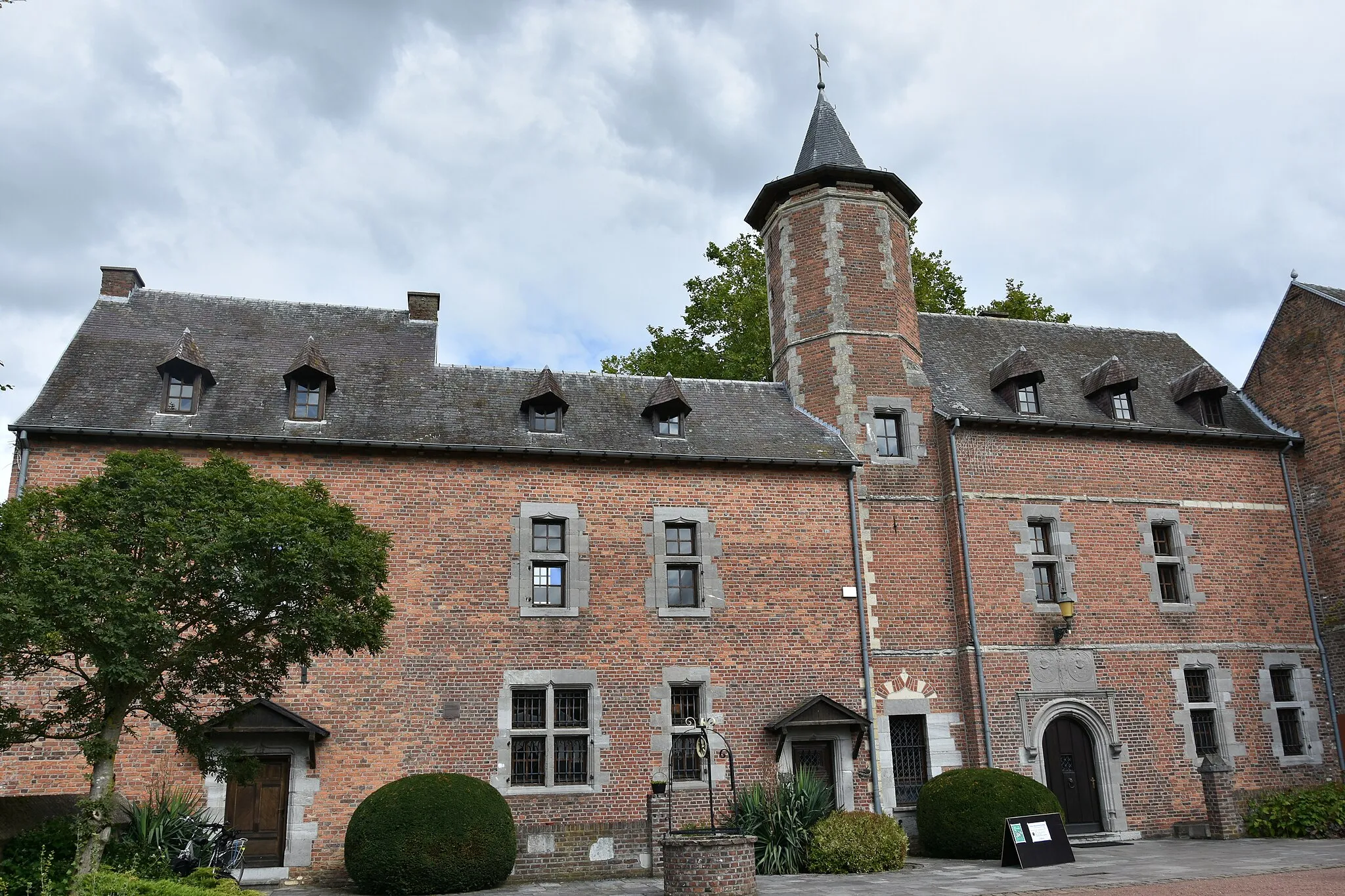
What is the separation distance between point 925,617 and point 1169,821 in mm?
5487

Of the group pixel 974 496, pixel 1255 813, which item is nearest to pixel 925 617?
pixel 974 496

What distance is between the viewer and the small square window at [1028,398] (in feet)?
64.8

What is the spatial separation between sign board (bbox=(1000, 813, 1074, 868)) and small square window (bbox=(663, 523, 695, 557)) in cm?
639

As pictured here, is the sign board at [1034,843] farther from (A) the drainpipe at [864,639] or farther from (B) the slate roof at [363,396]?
(B) the slate roof at [363,396]

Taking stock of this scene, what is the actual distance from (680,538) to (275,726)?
22.7ft

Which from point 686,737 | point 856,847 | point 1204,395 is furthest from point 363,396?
point 1204,395

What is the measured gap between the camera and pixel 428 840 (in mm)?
12664

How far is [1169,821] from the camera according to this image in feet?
58.2

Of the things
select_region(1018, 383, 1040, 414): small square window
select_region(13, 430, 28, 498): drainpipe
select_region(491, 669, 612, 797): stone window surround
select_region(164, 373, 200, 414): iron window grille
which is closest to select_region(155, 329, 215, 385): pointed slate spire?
select_region(164, 373, 200, 414): iron window grille

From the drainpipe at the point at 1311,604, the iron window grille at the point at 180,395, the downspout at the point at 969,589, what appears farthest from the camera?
the drainpipe at the point at 1311,604

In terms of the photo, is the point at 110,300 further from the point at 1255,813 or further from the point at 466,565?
the point at 1255,813

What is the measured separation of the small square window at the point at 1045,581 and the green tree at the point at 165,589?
11929 mm

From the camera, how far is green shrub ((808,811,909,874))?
14.6m

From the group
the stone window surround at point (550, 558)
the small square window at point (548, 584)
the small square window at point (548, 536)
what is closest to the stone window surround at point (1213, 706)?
the stone window surround at point (550, 558)
